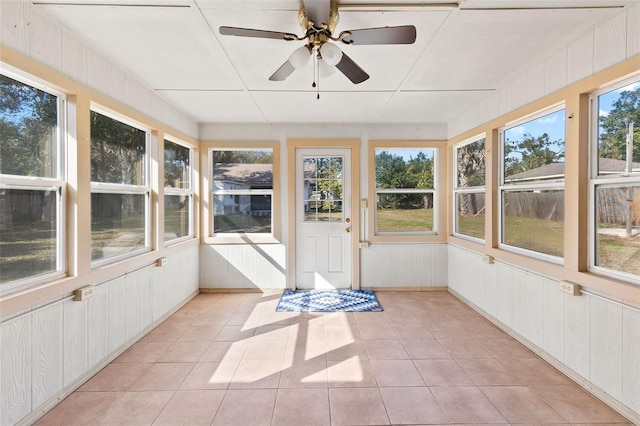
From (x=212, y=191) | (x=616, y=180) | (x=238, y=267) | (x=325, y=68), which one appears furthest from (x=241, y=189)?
(x=616, y=180)

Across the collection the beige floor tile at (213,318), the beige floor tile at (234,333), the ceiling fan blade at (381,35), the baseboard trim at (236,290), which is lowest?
the beige floor tile at (234,333)

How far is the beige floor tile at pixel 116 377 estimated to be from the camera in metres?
2.34

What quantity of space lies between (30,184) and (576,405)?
3899 millimetres

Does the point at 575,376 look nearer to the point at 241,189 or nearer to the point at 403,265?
the point at 403,265

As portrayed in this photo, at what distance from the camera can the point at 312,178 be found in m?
4.83

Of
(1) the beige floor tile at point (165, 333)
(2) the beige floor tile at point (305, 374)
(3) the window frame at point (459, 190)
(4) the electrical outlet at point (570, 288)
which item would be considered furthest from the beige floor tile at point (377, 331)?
(1) the beige floor tile at point (165, 333)

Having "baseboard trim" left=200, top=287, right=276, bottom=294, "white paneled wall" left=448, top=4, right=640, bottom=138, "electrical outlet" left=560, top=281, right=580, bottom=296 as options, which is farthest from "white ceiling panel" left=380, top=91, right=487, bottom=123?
"baseboard trim" left=200, top=287, right=276, bottom=294

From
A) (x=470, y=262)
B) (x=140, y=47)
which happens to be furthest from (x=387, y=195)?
(x=140, y=47)

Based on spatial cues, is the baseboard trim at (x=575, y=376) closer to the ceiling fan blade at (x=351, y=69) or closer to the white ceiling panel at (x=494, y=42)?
the white ceiling panel at (x=494, y=42)

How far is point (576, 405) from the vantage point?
2.13 m

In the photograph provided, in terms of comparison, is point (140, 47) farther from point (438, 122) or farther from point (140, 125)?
point (438, 122)

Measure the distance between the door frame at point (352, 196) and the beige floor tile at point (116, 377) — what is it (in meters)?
2.40

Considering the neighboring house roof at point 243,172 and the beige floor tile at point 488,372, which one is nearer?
the beige floor tile at point 488,372

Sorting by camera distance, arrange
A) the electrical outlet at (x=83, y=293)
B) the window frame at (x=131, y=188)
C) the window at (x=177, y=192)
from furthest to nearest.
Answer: the window at (x=177, y=192) → the window frame at (x=131, y=188) → the electrical outlet at (x=83, y=293)
